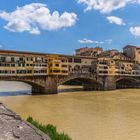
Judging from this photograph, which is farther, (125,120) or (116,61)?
(116,61)

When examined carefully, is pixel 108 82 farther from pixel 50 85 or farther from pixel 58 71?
pixel 50 85

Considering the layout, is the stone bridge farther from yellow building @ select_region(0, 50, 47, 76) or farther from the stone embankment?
the stone embankment

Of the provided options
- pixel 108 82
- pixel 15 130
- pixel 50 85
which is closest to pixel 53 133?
pixel 15 130

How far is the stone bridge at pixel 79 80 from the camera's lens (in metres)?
41.8

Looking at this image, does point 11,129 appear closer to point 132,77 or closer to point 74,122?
point 74,122

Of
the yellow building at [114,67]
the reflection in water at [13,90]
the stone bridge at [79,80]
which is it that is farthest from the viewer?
the yellow building at [114,67]

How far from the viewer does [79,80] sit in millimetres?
56750

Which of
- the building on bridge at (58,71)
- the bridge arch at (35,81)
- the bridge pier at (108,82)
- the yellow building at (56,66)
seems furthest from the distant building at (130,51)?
the bridge arch at (35,81)

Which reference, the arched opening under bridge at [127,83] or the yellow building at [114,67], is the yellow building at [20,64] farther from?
the arched opening under bridge at [127,83]

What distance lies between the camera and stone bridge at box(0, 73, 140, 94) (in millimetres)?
41844

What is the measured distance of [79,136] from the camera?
49.8ft

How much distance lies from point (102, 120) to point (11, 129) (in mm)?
17295

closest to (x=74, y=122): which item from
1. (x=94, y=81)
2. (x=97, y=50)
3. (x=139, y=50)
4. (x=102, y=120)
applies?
(x=102, y=120)

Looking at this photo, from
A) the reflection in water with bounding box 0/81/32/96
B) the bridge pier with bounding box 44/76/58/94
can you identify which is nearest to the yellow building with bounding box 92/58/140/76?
the bridge pier with bounding box 44/76/58/94
